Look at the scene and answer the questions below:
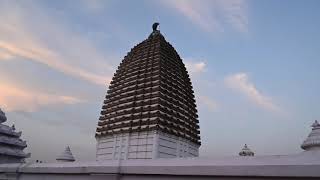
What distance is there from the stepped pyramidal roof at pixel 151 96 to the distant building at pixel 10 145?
529cm

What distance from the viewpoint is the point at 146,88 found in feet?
77.7

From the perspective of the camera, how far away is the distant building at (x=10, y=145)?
67.1ft

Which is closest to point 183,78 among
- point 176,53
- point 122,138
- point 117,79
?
point 176,53

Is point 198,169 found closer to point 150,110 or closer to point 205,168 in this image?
point 205,168

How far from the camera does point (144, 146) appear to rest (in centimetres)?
2123

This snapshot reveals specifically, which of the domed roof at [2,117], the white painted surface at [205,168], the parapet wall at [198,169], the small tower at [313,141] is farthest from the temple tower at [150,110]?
the white painted surface at [205,168]

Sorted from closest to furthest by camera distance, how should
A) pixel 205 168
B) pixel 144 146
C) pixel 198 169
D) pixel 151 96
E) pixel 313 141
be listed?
pixel 205 168 < pixel 198 169 < pixel 313 141 < pixel 144 146 < pixel 151 96

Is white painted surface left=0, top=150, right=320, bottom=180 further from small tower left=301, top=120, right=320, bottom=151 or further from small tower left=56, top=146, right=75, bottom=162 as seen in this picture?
small tower left=56, top=146, right=75, bottom=162

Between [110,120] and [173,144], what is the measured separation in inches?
191

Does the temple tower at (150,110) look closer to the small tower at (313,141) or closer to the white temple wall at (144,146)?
the white temple wall at (144,146)

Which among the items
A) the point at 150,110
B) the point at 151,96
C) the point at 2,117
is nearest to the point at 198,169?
the point at 150,110

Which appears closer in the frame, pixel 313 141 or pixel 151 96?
pixel 313 141

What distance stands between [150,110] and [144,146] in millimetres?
2238

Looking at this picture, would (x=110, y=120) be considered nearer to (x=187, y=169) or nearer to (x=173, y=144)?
(x=173, y=144)
